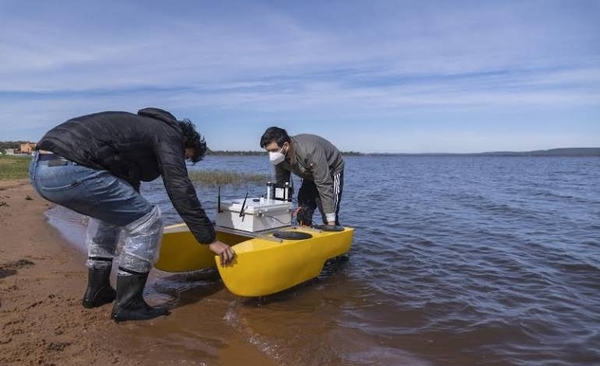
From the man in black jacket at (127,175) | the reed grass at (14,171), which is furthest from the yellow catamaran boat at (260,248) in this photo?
the reed grass at (14,171)

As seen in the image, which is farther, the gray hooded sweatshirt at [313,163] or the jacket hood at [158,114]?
the gray hooded sweatshirt at [313,163]

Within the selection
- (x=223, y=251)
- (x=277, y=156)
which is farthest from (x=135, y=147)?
(x=277, y=156)

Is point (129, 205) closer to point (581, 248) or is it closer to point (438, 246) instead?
point (438, 246)

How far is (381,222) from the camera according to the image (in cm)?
1038

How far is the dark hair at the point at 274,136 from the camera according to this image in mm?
5410

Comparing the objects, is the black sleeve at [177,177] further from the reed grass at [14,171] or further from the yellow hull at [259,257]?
the reed grass at [14,171]

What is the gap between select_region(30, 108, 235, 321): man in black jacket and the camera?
10.4 ft

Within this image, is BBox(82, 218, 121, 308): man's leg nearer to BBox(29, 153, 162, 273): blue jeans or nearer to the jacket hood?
BBox(29, 153, 162, 273): blue jeans

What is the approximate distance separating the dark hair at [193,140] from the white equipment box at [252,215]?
1135 millimetres

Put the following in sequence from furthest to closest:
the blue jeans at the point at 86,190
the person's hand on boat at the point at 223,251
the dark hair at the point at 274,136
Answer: the dark hair at the point at 274,136
the person's hand on boat at the point at 223,251
the blue jeans at the point at 86,190

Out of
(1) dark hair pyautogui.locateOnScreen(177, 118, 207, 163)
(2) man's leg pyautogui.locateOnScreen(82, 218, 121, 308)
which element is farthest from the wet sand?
(1) dark hair pyautogui.locateOnScreen(177, 118, 207, 163)

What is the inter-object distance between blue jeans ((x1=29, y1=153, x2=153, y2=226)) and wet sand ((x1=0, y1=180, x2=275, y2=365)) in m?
0.90

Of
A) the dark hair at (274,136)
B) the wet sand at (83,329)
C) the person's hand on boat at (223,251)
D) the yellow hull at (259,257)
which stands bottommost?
the wet sand at (83,329)

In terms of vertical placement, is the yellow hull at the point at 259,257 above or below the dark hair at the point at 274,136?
below
